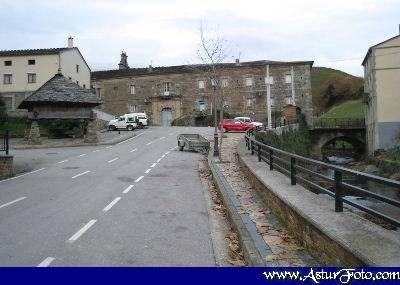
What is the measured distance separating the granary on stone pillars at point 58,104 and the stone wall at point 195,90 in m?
30.7

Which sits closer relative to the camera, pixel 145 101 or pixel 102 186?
pixel 102 186

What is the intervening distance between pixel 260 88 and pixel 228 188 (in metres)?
54.6

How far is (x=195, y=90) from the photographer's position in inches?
2682

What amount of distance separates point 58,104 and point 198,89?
34.3 meters

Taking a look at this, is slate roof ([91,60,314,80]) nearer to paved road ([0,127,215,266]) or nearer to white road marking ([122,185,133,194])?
paved road ([0,127,215,266])

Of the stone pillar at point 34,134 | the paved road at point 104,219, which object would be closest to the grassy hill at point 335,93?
the stone pillar at point 34,134

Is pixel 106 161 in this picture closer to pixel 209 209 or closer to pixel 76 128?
pixel 209 209

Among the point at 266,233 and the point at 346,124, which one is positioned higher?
the point at 346,124

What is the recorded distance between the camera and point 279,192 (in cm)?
930

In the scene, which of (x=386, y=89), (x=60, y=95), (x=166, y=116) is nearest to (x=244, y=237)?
(x=60, y=95)

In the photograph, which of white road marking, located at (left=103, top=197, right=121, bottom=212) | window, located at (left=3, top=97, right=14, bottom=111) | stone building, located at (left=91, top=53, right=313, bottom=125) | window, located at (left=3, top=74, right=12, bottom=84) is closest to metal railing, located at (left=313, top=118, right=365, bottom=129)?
stone building, located at (left=91, top=53, right=313, bottom=125)

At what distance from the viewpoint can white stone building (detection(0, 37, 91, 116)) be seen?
52.0 metres

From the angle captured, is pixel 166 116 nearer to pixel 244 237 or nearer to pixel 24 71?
pixel 24 71
